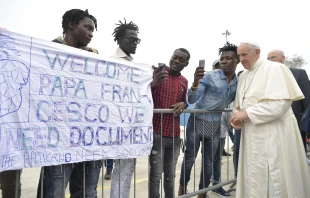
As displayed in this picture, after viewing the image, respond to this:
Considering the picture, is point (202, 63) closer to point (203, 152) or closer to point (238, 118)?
point (238, 118)

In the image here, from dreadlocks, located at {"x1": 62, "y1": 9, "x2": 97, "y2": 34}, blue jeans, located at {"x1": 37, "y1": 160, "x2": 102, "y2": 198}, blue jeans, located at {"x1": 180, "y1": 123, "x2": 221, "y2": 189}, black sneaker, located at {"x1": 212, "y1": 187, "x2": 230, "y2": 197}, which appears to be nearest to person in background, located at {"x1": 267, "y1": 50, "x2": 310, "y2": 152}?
blue jeans, located at {"x1": 180, "y1": 123, "x2": 221, "y2": 189}

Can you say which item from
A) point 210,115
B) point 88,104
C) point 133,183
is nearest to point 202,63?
point 210,115

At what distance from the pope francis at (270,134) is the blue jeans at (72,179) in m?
1.77

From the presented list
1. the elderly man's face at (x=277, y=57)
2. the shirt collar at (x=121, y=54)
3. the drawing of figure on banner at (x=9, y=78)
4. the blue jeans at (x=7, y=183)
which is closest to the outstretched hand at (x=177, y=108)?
the shirt collar at (x=121, y=54)

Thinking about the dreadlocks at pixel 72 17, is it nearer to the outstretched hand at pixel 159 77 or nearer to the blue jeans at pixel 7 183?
the outstretched hand at pixel 159 77

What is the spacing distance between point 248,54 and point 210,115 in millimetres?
993

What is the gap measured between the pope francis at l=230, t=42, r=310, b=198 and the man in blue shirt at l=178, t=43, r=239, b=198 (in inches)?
16.8

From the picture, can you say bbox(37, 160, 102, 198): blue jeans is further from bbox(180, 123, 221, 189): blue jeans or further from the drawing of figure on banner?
bbox(180, 123, 221, 189): blue jeans

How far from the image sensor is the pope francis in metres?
2.73

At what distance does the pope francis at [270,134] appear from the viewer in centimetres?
273

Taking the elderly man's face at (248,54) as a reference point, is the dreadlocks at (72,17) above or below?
above

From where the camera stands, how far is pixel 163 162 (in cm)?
305

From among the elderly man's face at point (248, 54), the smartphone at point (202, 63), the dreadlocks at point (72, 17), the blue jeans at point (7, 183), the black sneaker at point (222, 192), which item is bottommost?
the black sneaker at point (222, 192)

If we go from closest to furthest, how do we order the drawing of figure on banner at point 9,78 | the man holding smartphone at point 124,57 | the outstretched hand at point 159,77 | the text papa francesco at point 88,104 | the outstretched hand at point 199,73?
the drawing of figure on banner at point 9,78 < the text papa francesco at point 88,104 < the man holding smartphone at point 124,57 < the outstretched hand at point 159,77 < the outstretched hand at point 199,73
